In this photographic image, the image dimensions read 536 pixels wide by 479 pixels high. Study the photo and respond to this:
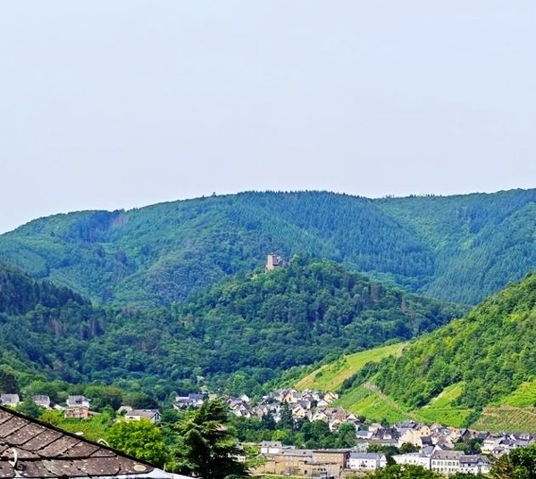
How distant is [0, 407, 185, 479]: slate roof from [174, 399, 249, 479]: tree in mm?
15489

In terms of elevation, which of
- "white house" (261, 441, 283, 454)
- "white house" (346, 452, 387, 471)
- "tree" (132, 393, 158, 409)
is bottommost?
"white house" (346, 452, 387, 471)

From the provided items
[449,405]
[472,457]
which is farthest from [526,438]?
[449,405]

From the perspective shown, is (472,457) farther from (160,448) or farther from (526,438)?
(160,448)

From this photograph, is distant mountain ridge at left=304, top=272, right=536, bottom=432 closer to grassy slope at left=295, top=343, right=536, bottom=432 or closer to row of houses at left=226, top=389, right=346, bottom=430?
grassy slope at left=295, top=343, right=536, bottom=432

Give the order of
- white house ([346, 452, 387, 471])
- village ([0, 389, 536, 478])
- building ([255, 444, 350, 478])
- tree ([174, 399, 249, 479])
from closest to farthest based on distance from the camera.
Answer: tree ([174, 399, 249, 479]) → village ([0, 389, 536, 478]) → building ([255, 444, 350, 478]) → white house ([346, 452, 387, 471])

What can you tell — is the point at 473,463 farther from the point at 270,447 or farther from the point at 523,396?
the point at 270,447

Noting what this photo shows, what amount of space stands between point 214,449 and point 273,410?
161 m

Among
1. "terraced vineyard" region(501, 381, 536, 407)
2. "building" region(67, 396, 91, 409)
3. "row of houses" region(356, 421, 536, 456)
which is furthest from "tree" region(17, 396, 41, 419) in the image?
"terraced vineyard" region(501, 381, 536, 407)

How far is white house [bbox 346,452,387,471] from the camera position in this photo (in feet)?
442

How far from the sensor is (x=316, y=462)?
455ft

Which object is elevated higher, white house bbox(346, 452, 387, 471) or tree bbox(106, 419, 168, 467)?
tree bbox(106, 419, 168, 467)

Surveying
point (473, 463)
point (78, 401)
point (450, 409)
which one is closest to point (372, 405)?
point (450, 409)

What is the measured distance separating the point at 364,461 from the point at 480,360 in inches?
1310

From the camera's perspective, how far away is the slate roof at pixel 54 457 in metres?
8.48
